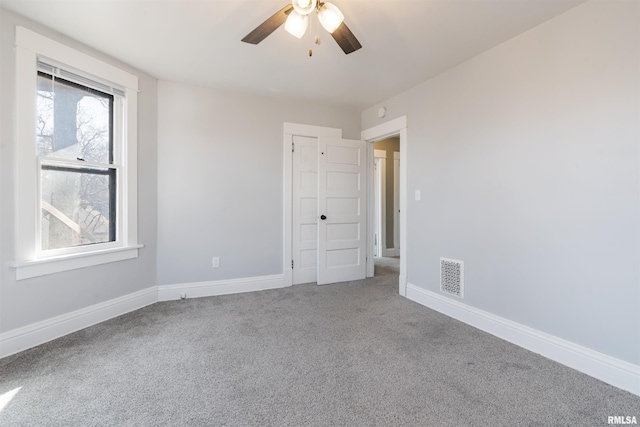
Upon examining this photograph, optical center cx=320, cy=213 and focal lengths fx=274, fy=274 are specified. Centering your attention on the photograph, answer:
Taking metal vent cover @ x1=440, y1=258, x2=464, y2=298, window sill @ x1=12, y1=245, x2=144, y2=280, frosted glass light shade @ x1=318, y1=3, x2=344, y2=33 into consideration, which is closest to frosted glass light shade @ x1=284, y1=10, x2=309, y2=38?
frosted glass light shade @ x1=318, y1=3, x2=344, y2=33

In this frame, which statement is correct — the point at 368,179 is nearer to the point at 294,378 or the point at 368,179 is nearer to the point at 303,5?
the point at 303,5

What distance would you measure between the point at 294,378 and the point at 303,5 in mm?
2261

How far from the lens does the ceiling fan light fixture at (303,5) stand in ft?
5.15

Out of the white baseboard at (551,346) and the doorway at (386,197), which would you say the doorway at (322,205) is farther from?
the doorway at (386,197)

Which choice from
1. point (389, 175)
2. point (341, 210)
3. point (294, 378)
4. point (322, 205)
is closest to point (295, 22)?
point (294, 378)

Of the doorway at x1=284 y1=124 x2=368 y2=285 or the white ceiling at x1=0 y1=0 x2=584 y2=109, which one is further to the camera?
the doorway at x1=284 y1=124 x2=368 y2=285

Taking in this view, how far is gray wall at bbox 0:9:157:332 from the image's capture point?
199cm

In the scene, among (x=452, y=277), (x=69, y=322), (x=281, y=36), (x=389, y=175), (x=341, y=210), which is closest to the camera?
(x=281, y=36)

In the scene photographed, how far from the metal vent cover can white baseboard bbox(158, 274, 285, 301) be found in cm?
197

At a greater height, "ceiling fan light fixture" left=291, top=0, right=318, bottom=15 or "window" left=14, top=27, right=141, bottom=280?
"ceiling fan light fixture" left=291, top=0, right=318, bottom=15

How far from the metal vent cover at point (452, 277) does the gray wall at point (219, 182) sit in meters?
1.99

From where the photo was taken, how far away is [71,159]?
7.88ft

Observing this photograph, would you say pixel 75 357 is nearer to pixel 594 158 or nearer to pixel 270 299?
pixel 270 299

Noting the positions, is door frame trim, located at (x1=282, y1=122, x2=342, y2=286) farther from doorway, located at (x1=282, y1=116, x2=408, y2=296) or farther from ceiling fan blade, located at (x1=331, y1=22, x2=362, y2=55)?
ceiling fan blade, located at (x1=331, y1=22, x2=362, y2=55)
